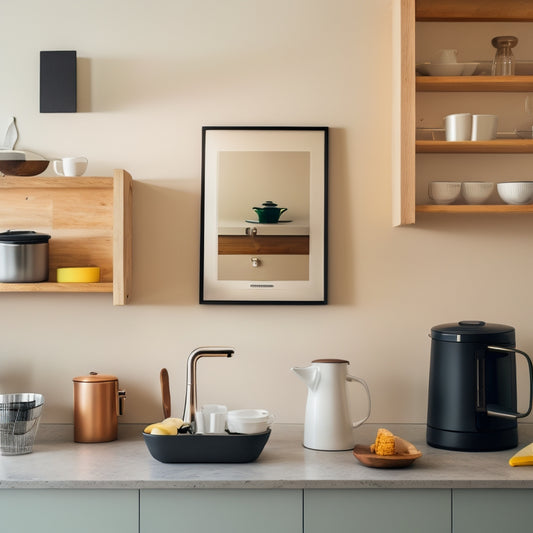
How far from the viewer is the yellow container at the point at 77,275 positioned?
8.66 ft

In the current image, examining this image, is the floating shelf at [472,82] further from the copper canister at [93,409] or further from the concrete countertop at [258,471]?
the copper canister at [93,409]

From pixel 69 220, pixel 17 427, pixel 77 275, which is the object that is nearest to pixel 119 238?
pixel 77 275

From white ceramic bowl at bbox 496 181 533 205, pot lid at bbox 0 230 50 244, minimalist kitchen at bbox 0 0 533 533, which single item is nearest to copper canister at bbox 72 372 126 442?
minimalist kitchen at bbox 0 0 533 533

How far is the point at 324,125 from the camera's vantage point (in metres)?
2.80

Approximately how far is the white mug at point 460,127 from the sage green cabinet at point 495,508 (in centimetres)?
119

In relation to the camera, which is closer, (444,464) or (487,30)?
(444,464)

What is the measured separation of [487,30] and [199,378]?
5.61ft

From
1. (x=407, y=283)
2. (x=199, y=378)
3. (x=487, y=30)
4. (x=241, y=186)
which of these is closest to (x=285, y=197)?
(x=241, y=186)

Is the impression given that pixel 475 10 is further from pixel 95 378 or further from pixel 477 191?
pixel 95 378

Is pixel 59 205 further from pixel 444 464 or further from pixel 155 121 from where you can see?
pixel 444 464

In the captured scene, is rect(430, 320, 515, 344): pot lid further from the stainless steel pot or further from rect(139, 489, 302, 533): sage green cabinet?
the stainless steel pot

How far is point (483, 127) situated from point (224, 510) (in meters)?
1.54

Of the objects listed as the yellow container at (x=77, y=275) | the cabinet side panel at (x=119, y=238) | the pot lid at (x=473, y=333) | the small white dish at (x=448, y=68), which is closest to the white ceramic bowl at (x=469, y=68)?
the small white dish at (x=448, y=68)

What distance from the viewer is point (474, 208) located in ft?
8.52
